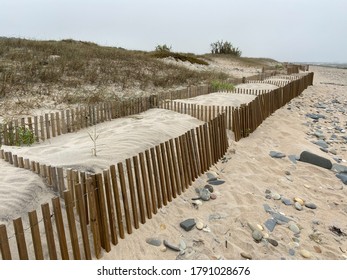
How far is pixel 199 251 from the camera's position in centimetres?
330

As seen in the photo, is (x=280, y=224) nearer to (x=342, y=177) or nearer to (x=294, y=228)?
(x=294, y=228)

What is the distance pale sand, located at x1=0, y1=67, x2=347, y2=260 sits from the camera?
3.39 m

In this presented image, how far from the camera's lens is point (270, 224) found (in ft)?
12.8

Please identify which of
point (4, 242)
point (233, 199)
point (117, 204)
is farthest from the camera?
point (233, 199)

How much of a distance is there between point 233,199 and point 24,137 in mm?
4564

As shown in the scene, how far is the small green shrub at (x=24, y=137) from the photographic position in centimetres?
613

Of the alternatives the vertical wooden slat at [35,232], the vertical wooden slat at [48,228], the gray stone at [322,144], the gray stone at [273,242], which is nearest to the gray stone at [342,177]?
the gray stone at [322,144]

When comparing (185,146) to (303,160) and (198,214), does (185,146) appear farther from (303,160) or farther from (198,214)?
(303,160)

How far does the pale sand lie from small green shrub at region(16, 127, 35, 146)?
51cm

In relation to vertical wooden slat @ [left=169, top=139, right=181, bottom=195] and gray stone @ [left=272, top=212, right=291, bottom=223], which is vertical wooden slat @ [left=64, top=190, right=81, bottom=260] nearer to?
vertical wooden slat @ [left=169, top=139, right=181, bottom=195]

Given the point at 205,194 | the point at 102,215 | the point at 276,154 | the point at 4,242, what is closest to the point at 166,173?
the point at 205,194

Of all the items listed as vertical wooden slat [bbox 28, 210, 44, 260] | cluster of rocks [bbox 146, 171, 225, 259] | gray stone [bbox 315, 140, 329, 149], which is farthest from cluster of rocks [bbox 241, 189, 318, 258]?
gray stone [bbox 315, 140, 329, 149]
